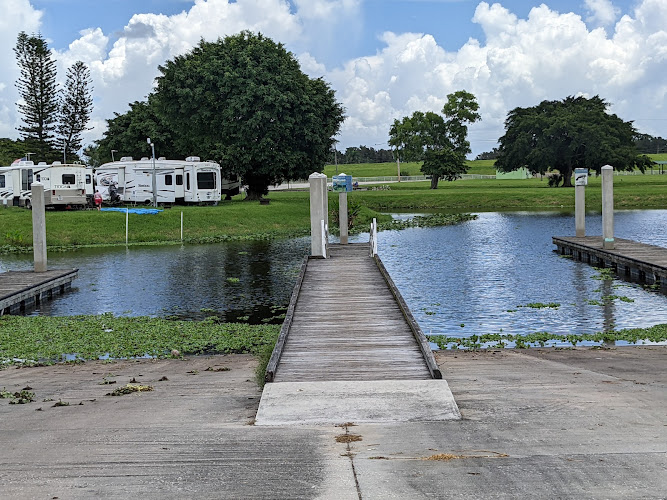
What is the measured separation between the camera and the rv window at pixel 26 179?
51.1m

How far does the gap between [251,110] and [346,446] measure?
2062 inches

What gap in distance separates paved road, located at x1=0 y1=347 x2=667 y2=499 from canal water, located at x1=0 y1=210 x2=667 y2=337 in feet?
25.8

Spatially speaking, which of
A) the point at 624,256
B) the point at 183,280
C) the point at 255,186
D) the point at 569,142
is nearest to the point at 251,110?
the point at 255,186

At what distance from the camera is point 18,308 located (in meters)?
22.9

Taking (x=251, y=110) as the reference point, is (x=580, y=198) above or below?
below

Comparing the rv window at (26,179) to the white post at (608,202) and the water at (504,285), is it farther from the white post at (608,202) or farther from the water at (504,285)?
the white post at (608,202)

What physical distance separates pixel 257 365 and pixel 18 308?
37.1 feet

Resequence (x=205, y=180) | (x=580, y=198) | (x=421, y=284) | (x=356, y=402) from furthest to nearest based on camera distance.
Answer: (x=205, y=180), (x=580, y=198), (x=421, y=284), (x=356, y=402)

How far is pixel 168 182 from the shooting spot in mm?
55656

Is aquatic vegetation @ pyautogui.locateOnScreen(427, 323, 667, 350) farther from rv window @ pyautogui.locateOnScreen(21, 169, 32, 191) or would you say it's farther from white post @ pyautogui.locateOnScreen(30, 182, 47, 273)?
rv window @ pyautogui.locateOnScreen(21, 169, 32, 191)

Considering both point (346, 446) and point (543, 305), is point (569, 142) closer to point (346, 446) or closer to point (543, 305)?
point (543, 305)

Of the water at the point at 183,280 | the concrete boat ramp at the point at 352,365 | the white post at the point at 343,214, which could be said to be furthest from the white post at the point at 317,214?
the concrete boat ramp at the point at 352,365

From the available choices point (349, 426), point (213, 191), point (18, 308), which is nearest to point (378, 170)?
point (213, 191)

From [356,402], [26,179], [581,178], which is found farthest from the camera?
[26,179]
